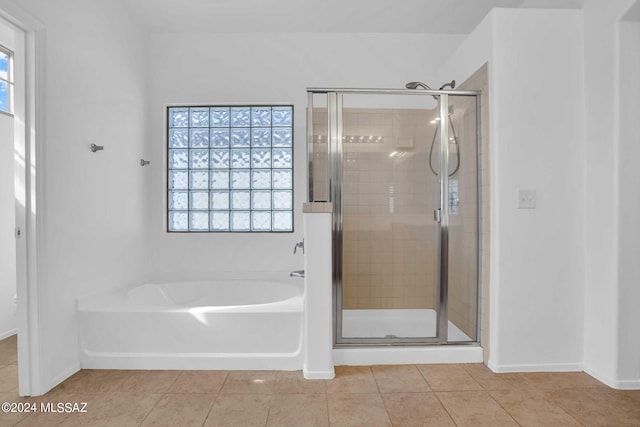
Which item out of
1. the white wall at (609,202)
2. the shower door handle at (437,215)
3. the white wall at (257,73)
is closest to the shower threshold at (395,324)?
A: the shower door handle at (437,215)

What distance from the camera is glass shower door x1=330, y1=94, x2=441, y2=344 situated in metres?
2.31

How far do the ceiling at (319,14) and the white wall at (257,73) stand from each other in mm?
92

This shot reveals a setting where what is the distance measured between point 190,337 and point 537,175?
2329 mm

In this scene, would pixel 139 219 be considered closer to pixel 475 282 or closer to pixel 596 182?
pixel 475 282

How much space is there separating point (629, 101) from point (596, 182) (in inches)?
18.0

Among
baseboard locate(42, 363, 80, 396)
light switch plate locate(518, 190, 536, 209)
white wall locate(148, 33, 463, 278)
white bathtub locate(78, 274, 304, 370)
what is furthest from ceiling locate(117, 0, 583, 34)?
baseboard locate(42, 363, 80, 396)

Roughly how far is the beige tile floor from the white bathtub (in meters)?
0.07

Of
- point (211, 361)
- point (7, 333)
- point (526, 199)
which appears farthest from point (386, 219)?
point (7, 333)

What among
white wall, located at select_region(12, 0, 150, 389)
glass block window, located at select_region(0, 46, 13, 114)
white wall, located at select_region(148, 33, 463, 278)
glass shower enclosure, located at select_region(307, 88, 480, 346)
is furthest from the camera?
white wall, located at select_region(148, 33, 463, 278)

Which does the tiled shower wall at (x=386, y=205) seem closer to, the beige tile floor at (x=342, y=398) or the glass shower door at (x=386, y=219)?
the glass shower door at (x=386, y=219)

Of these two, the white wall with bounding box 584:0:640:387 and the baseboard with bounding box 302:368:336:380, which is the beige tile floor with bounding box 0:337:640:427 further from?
the white wall with bounding box 584:0:640:387

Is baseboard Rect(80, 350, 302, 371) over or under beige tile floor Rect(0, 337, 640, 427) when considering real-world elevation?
over

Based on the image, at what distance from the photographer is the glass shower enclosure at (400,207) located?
230 cm

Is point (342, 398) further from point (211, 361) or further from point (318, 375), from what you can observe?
point (211, 361)
